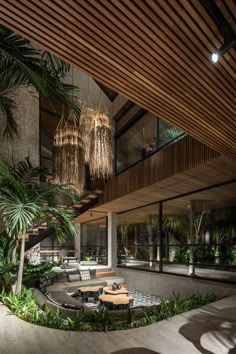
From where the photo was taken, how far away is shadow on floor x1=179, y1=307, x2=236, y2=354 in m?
3.57

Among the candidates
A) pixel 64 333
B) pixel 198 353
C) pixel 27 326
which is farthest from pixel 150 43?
pixel 27 326

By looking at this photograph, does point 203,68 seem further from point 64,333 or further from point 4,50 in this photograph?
point 64,333

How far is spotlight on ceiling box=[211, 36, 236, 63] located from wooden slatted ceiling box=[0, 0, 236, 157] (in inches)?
3.2

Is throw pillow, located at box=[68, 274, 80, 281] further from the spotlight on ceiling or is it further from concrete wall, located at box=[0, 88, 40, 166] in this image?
the spotlight on ceiling

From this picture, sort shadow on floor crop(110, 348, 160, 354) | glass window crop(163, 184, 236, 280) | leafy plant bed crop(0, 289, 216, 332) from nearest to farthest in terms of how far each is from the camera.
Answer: shadow on floor crop(110, 348, 160, 354)
leafy plant bed crop(0, 289, 216, 332)
glass window crop(163, 184, 236, 280)

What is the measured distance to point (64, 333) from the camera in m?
3.95

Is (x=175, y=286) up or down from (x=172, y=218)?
down

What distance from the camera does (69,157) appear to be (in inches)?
200

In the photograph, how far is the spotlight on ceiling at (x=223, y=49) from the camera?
7.54ft

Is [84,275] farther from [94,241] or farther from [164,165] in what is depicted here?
[94,241]

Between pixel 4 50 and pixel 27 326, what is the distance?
13.5 feet

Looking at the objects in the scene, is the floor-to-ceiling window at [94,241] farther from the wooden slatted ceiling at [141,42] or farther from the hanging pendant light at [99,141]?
the wooden slatted ceiling at [141,42]

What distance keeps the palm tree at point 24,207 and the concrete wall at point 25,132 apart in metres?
1.25

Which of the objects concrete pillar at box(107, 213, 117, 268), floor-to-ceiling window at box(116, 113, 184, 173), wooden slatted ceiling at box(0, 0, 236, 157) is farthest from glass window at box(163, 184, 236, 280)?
wooden slatted ceiling at box(0, 0, 236, 157)
